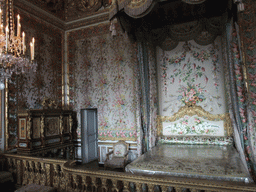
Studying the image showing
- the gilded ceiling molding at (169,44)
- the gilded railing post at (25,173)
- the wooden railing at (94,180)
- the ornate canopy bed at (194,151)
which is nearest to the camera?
the wooden railing at (94,180)

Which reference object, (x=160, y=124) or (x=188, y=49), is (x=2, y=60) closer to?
(x=160, y=124)

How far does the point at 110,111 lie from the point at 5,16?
332cm

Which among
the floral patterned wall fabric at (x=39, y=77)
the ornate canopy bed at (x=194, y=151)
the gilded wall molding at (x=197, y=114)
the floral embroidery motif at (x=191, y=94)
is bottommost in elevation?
the ornate canopy bed at (x=194, y=151)

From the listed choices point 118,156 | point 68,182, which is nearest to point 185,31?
point 118,156

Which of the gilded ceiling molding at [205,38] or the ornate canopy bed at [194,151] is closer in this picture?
the ornate canopy bed at [194,151]

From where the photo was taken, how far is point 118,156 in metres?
4.81

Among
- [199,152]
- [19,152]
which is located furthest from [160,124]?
[19,152]

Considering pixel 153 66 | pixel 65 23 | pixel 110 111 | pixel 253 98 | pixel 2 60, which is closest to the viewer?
pixel 253 98

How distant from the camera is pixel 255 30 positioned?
2561mm

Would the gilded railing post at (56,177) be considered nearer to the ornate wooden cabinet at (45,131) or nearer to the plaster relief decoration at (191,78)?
the ornate wooden cabinet at (45,131)

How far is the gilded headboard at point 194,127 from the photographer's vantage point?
429 cm

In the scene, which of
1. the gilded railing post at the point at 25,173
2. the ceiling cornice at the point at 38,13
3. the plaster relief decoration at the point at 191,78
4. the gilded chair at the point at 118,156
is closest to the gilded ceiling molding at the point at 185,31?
the plaster relief decoration at the point at 191,78

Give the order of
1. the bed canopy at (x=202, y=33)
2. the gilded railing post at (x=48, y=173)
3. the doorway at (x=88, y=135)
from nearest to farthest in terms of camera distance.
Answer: the bed canopy at (x=202, y=33)
the gilded railing post at (x=48, y=173)
the doorway at (x=88, y=135)

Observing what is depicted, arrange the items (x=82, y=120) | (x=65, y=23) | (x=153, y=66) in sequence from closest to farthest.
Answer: (x=153, y=66) → (x=82, y=120) → (x=65, y=23)
